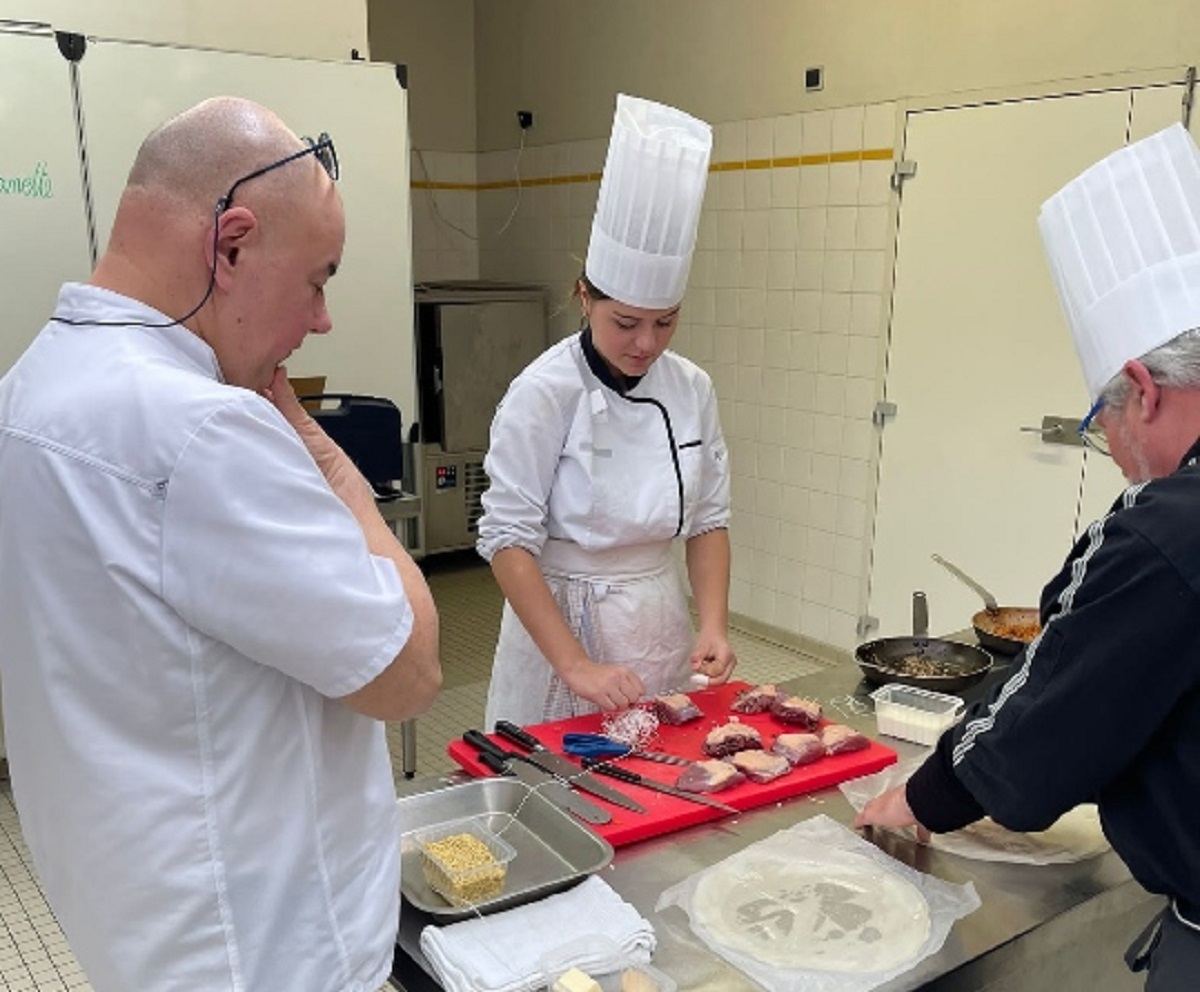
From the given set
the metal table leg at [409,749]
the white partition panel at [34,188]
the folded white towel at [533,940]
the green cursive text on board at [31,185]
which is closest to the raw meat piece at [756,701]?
the folded white towel at [533,940]

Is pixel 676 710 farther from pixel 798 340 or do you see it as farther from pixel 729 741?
pixel 798 340

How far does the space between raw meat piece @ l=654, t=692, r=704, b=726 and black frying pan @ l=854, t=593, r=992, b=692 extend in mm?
376

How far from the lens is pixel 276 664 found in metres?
0.93

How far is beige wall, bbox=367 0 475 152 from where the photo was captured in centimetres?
555

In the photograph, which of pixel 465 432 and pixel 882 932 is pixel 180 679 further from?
pixel 465 432

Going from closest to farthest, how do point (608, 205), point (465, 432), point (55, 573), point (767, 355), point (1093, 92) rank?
1. point (55, 573)
2. point (608, 205)
3. point (1093, 92)
4. point (767, 355)
5. point (465, 432)

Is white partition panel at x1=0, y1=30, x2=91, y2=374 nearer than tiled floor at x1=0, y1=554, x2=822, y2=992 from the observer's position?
No

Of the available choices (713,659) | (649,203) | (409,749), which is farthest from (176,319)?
(409,749)

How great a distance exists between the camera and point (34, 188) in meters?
3.05

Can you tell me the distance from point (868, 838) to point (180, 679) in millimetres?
923

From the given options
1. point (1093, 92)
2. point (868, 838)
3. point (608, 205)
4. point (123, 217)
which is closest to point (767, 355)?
point (1093, 92)

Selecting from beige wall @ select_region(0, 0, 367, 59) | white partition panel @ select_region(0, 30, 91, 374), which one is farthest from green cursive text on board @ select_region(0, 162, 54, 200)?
beige wall @ select_region(0, 0, 367, 59)

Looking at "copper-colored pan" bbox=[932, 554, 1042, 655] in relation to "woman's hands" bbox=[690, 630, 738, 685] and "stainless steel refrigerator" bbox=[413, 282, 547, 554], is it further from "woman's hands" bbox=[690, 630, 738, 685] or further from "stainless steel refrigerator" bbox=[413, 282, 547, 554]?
"stainless steel refrigerator" bbox=[413, 282, 547, 554]

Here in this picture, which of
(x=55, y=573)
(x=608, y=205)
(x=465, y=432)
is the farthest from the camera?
(x=465, y=432)
